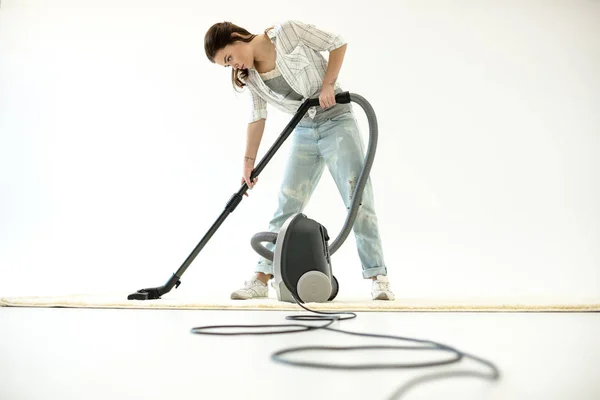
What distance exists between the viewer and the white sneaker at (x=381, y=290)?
1.50m

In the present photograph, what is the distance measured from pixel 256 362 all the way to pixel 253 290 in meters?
1.15

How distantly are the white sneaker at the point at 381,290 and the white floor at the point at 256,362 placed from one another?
0.60 metres

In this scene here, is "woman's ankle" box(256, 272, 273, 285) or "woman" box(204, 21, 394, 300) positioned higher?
"woman" box(204, 21, 394, 300)

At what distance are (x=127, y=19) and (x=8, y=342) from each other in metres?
2.79

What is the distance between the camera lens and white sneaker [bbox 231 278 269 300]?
1571 mm

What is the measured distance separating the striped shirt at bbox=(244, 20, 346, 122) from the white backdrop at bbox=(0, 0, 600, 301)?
1.08 m

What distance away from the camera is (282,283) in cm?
127

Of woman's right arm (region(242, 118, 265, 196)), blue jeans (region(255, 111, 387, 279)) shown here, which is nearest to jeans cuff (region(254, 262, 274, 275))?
blue jeans (region(255, 111, 387, 279))

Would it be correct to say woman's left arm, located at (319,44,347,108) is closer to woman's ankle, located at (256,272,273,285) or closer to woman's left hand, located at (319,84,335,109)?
A: woman's left hand, located at (319,84,335,109)

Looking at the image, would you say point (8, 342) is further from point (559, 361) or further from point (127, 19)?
point (127, 19)

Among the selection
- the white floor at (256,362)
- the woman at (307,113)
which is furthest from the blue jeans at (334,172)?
the white floor at (256,362)

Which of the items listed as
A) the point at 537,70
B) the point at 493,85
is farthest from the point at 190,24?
the point at 537,70

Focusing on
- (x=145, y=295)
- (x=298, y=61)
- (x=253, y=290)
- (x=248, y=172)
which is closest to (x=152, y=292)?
(x=145, y=295)

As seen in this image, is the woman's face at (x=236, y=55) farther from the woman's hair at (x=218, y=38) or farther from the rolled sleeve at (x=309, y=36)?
the rolled sleeve at (x=309, y=36)
